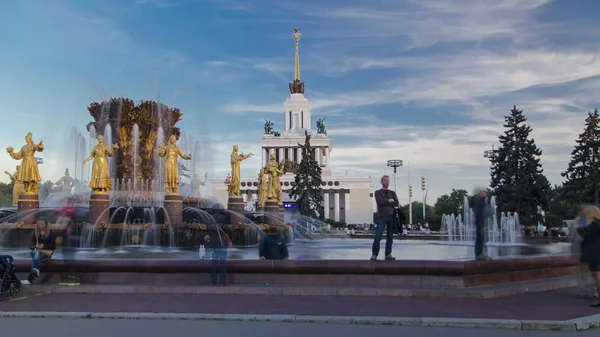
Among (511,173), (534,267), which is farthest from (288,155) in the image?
(534,267)

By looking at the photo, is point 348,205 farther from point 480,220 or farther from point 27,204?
point 480,220

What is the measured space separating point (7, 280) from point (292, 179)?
100629 millimetres

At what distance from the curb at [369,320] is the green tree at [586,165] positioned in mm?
39528

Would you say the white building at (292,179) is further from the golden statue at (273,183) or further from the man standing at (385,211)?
the man standing at (385,211)

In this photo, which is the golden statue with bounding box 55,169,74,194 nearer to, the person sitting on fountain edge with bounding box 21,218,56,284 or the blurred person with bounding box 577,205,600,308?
the person sitting on fountain edge with bounding box 21,218,56,284

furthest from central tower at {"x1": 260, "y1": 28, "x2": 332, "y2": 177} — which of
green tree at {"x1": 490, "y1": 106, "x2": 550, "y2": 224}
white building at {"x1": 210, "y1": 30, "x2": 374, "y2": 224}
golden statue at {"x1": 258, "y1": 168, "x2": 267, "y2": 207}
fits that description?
golden statue at {"x1": 258, "y1": 168, "x2": 267, "y2": 207}

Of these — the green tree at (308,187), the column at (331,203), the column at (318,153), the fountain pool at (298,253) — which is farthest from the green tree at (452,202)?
the fountain pool at (298,253)

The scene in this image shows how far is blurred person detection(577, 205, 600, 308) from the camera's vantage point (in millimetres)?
8523

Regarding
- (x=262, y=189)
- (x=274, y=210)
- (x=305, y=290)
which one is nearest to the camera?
(x=305, y=290)

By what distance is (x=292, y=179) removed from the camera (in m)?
110

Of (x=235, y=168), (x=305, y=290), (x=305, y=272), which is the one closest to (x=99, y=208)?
(x=235, y=168)

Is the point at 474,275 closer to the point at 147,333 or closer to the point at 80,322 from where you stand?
the point at 147,333

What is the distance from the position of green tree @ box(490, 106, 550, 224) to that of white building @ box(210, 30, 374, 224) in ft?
204

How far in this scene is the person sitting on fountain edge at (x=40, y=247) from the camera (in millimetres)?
9745
